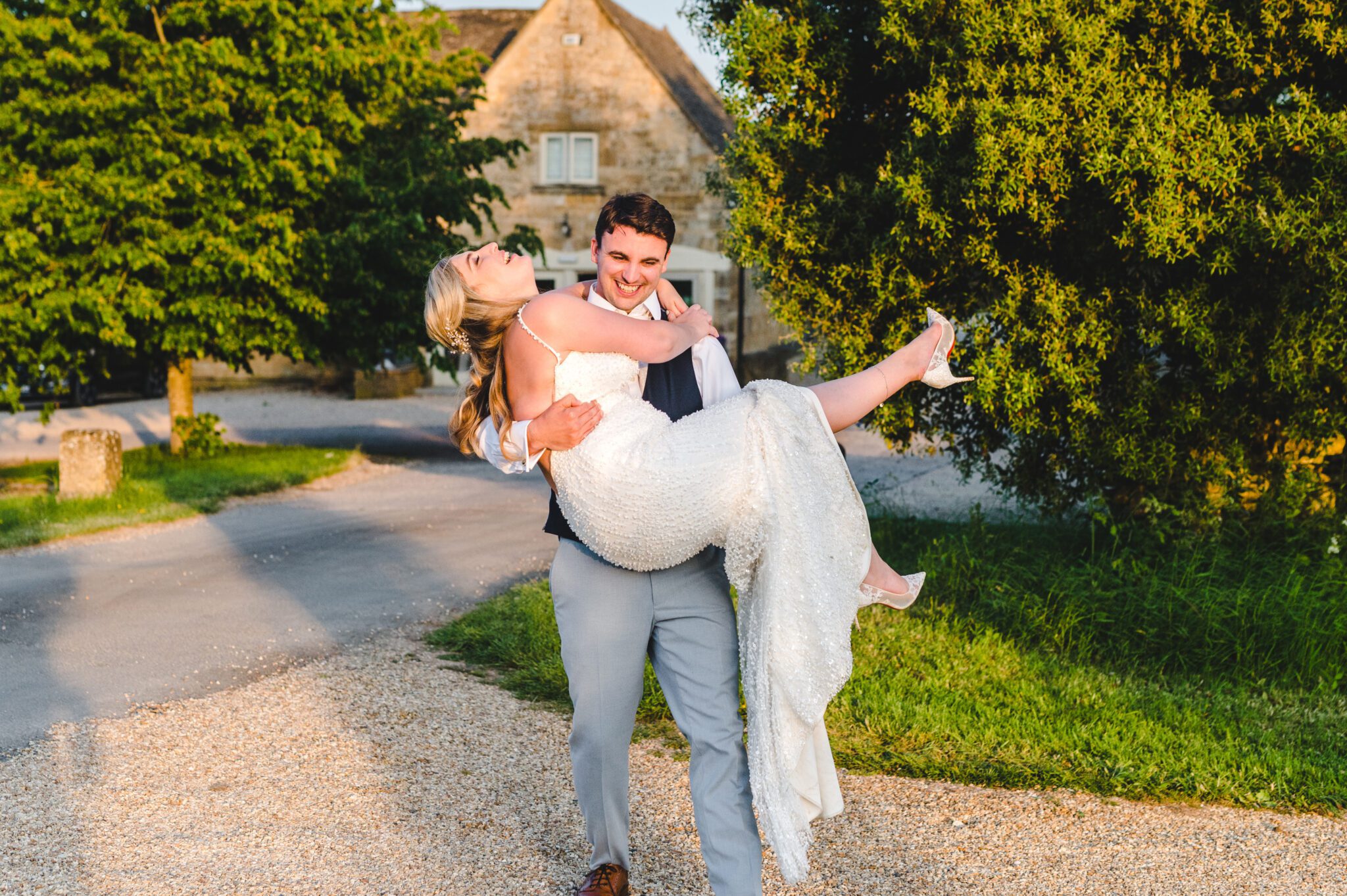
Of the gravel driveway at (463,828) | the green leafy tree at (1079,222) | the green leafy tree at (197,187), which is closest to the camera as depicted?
the gravel driveway at (463,828)

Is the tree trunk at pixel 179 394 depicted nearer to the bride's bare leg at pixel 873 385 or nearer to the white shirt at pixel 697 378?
the white shirt at pixel 697 378

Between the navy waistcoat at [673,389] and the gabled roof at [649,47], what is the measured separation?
73.4 ft

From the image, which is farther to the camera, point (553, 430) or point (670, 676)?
point (670, 676)

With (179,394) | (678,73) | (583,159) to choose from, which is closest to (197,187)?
(179,394)

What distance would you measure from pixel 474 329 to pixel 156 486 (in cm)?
1022

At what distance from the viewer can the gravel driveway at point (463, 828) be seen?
3.81 meters

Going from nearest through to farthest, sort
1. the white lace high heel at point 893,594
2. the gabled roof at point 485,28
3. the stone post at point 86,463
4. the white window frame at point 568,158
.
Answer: the white lace high heel at point 893,594 → the stone post at point 86,463 → the white window frame at point 568,158 → the gabled roof at point 485,28

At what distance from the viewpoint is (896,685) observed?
18.2ft

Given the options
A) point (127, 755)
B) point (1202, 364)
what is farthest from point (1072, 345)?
point (127, 755)

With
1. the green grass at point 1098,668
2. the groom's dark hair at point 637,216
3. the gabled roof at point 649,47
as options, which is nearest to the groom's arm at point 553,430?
the groom's dark hair at point 637,216

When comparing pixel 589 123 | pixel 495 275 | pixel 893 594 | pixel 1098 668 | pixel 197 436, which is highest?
pixel 589 123

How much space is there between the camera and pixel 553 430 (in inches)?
116

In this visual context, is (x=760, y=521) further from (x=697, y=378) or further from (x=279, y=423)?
(x=279, y=423)

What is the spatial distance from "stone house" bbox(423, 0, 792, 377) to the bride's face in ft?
74.3
